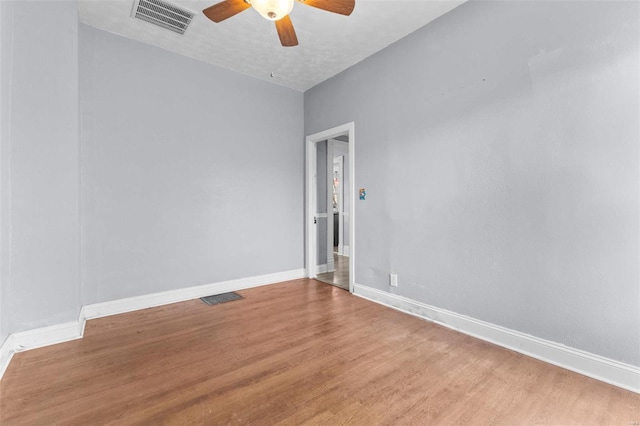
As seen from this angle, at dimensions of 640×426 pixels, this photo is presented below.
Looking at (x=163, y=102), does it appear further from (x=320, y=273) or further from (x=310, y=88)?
(x=320, y=273)

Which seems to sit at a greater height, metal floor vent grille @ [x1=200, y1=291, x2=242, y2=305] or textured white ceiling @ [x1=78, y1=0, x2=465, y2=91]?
textured white ceiling @ [x1=78, y1=0, x2=465, y2=91]

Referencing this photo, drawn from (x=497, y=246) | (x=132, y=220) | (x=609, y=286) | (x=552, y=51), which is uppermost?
(x=552, y=51)

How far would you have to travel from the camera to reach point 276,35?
3.17 m

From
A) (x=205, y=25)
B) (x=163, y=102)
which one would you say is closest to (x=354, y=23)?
(x=205, y=25)

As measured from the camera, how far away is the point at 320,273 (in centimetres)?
500

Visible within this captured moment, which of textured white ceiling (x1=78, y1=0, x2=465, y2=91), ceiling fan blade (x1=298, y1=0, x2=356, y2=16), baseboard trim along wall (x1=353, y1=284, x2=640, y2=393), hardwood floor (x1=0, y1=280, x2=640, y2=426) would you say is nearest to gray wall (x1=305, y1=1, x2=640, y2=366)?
baseboard trim along wall (x1=353, y1=284, x2=640, y2=393)

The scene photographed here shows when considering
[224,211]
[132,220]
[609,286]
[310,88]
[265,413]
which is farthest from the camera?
[310,88]

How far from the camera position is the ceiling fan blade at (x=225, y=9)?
78.8 inches

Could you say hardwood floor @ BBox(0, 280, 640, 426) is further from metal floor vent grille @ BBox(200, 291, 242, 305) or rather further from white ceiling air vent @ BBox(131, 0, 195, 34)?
white ceiling air vent @ BBox(131, 0, 195, 34)

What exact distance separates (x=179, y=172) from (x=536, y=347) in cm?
408

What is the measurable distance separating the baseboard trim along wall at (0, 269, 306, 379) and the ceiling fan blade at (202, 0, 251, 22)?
2.92 m

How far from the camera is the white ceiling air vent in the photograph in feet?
8.80

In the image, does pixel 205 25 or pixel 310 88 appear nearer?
pixel 205 25

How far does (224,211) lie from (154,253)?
1.00 metres
